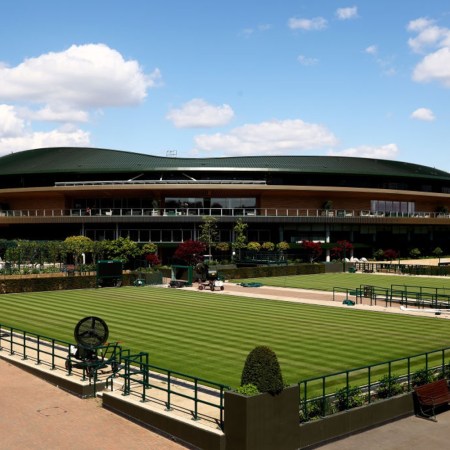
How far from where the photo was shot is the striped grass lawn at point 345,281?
62.2 meters

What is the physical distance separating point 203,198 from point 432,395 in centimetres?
7351

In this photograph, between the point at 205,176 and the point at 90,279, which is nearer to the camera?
the point at 90,279

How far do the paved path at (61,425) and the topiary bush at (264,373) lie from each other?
2.83 m

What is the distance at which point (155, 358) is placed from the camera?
2617 centimetres

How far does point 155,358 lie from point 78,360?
11.6 feet

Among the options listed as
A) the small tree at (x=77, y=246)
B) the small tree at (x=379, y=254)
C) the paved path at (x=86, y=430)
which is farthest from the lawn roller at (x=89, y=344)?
the small tree at (x=379, y=254)

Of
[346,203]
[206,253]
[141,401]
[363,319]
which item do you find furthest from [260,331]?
[346,203]

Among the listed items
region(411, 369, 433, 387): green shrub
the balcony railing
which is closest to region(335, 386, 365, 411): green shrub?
region(411, 369, 433, 387): green shrub

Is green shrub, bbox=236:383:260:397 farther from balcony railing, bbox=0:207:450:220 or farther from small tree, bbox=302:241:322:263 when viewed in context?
small tree, bbox=302:241:322:263

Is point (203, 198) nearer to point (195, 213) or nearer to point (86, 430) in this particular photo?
point (195, 213)

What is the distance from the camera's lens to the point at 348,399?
60.0 ft

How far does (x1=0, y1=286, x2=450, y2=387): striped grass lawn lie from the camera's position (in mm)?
25734

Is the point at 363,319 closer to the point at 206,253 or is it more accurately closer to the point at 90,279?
the point at 90,279

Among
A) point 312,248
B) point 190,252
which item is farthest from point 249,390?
point 312,248
